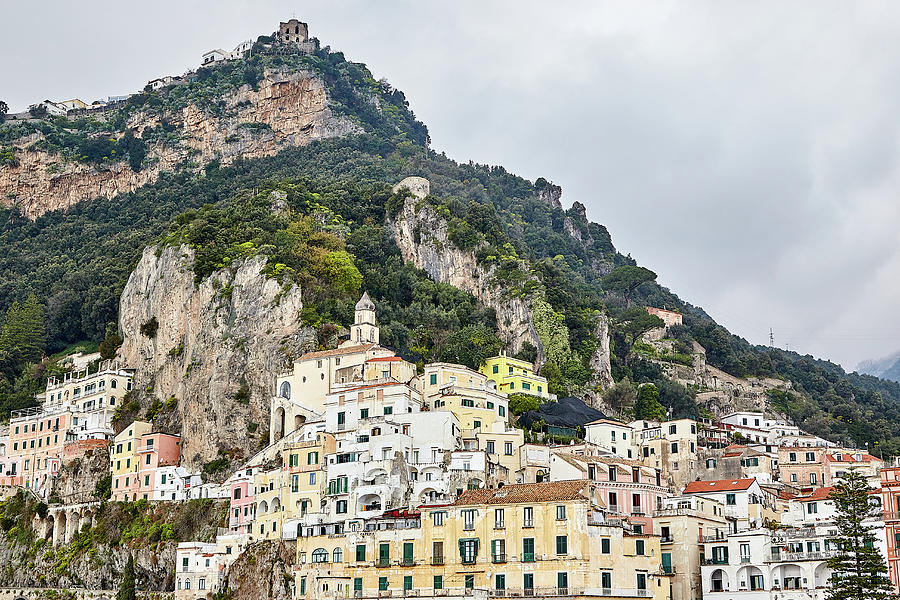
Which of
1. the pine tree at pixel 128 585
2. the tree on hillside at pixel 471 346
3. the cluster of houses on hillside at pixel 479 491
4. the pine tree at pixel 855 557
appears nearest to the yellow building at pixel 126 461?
the cluster of houses on hillside at pixel 479 491

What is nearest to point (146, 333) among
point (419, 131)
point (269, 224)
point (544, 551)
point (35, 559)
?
point (269, 224)

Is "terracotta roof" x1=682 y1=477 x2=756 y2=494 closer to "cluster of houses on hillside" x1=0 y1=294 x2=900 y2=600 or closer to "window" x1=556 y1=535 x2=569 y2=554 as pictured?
"cluster of houses on hillside" x1=0 y1=294 x2=900 y2=600

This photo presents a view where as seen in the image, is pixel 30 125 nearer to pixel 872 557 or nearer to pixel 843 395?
pixel 843 395

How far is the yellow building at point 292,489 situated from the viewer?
67500mm

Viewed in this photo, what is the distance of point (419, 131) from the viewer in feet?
568

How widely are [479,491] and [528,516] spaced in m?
4.49

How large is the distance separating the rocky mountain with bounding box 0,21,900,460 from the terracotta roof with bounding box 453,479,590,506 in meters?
24.0

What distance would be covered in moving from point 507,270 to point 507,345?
8.42m

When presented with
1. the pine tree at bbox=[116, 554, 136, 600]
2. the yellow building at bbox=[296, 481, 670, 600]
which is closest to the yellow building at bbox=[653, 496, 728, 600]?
the yellow building at bbox=[296, 481, 670, 600]

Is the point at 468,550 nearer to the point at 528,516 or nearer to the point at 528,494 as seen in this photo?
the point at 528,516

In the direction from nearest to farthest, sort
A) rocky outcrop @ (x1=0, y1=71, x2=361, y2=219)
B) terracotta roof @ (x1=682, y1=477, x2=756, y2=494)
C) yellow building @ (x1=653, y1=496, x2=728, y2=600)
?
yellow building @ (x1=653, y1=496, x2=728, y2=600) → terracotta roof @ (x1=682, y1=477, x2=756, y2=494) → rocky outcrop @ (x1=0, y1=71, x2=361, y2=219)

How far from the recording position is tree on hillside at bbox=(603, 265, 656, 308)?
13375 centimetres

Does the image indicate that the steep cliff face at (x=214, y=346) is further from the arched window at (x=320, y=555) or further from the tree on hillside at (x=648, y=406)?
the tree on hillside at (x=648, y=406)

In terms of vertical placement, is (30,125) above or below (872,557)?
above
